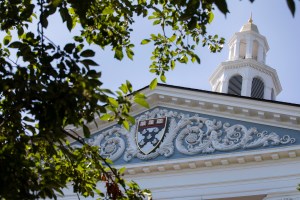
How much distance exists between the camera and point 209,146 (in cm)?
2506

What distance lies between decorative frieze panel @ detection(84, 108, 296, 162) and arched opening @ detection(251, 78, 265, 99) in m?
8.25

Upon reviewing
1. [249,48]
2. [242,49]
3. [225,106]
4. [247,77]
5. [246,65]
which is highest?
[242,49]

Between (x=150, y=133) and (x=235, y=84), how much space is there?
870 centimetres

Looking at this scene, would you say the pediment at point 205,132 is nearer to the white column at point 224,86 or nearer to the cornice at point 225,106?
the cornice at point 225,106

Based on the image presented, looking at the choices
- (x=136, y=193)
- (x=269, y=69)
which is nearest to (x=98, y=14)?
(x=136, y=193)

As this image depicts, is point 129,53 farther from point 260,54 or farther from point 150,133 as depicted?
point 260,54

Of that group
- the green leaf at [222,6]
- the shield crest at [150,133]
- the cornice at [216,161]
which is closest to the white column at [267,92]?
the shield crest at [150,133]

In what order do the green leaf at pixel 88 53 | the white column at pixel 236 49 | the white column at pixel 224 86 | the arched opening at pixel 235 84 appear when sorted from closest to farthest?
1. the green leaf at pixel 88 53
2. the white column at pixel 224 86
3. the arched opening at pixel 235 84
4. the white column at pixel 236 49

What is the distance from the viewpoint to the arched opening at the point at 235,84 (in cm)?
3406

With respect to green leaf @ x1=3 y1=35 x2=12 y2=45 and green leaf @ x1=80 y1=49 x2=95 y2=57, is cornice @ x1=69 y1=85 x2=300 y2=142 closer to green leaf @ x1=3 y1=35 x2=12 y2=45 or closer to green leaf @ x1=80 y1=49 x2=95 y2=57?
green leaf @ x1=3 y1=35 x2=12 y2=45

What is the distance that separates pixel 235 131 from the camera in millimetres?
25141

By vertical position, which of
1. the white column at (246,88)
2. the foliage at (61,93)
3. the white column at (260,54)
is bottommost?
the foliage at (61,93)

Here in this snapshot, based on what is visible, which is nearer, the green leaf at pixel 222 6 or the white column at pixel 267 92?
the green leaf at pixel 222 6

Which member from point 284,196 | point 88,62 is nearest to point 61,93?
point 88,62
